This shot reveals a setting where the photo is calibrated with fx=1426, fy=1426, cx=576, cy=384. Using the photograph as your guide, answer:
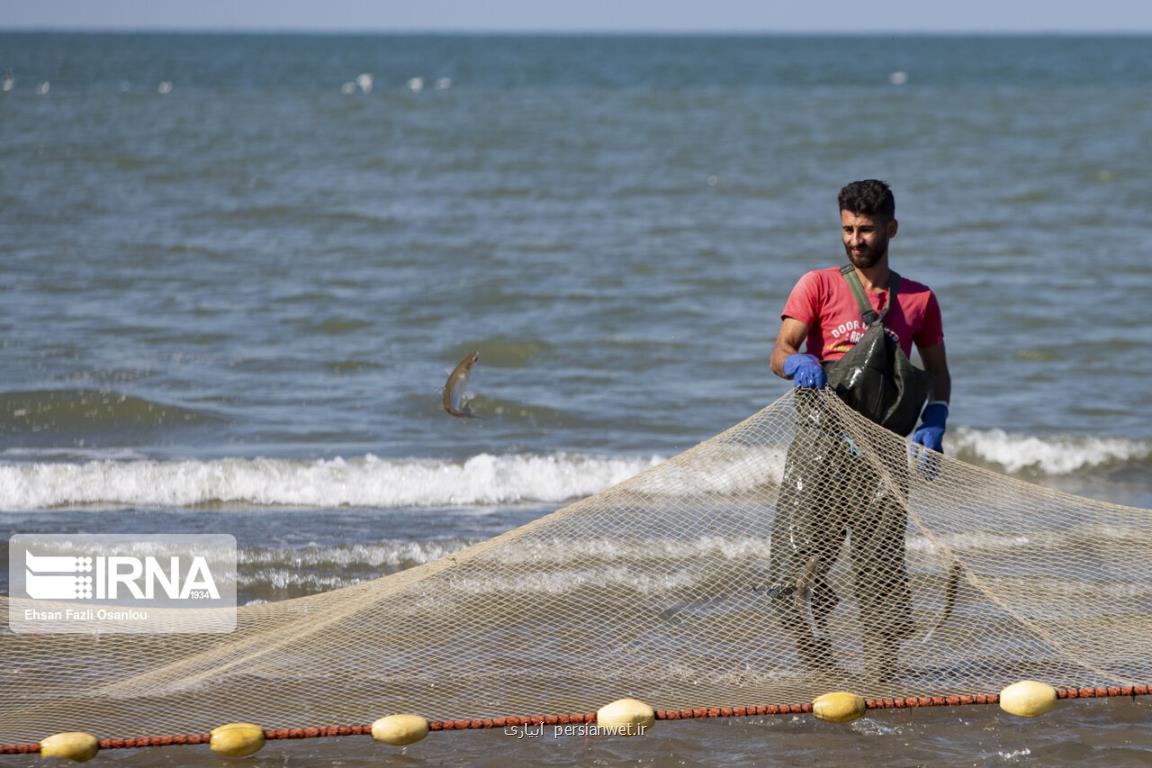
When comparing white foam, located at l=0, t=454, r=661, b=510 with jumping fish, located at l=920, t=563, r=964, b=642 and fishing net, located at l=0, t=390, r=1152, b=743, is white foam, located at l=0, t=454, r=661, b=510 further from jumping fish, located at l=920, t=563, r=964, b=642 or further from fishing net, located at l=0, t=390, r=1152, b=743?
jumping fish, located at l=920, t=563, r=964, b=642

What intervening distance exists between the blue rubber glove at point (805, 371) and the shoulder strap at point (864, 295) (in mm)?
229

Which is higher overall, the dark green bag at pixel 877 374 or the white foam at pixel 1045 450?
the dark green bag at pixel 877 374

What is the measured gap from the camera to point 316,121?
3256 cm

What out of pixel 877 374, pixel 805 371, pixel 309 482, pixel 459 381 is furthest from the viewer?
pixel 309 482

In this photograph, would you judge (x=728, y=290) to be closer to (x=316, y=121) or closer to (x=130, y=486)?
(x=130, y=486)

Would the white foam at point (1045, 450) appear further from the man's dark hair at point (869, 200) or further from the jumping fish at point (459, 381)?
the man's dark hair at point (869, 200)

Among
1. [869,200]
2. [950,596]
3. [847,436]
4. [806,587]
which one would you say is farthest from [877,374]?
[950,596]

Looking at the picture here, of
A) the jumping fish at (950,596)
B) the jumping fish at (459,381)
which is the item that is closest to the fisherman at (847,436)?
the jumping fish at (950,596)

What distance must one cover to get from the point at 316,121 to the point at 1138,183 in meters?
18.1

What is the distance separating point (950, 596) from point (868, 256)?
51.6 inches

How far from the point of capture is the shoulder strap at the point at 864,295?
15.7ft

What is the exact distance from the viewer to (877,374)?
4.80 metres

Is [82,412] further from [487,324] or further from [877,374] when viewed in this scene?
[877,374]

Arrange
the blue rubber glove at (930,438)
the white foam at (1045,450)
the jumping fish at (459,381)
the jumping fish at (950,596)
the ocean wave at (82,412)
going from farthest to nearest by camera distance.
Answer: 1. the ocean wave at (82,412)
2. the white foam at (1045,450)
3. the jumping fish at (459,381)
4. the jumping fish at (950,596)
5. the blue rubber glove at (930,438)
